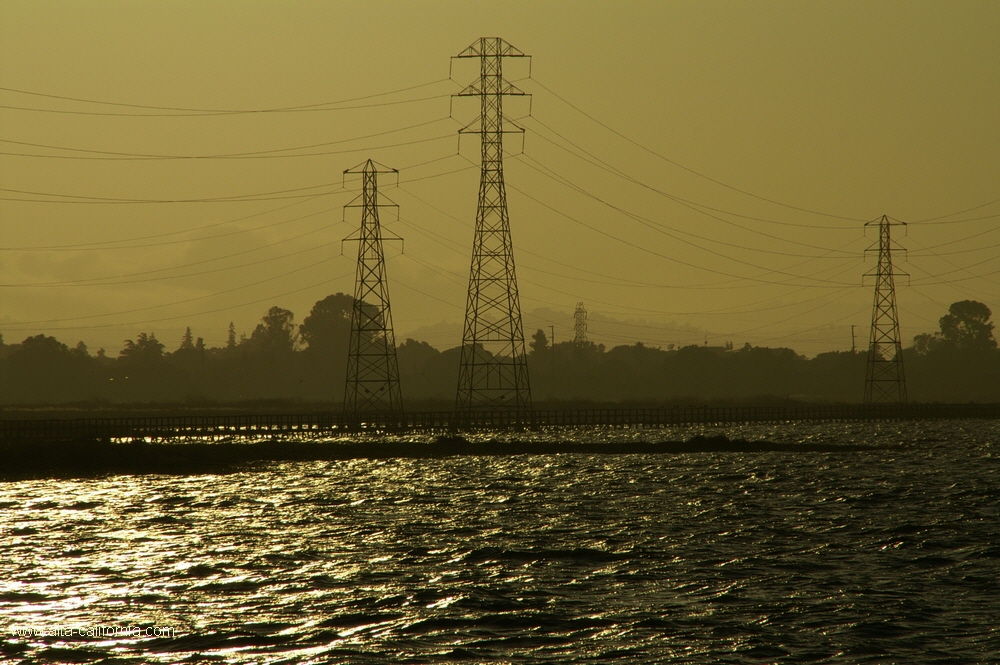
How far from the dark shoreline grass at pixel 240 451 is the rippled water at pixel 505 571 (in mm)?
7894

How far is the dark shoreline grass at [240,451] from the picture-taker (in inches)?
2279

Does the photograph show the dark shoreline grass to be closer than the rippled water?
No

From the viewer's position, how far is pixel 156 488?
48.6 metres

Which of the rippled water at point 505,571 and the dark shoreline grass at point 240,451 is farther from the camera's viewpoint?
the dark shoreline grass at point 240,451

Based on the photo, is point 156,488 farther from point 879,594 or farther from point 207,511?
point 879,594

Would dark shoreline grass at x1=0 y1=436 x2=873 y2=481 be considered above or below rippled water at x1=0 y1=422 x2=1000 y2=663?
above

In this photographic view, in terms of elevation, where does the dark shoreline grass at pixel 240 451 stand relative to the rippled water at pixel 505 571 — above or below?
above

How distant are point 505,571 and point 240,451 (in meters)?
44.0

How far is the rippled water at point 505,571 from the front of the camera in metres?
18.9

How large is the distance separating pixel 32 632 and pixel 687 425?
94.6m

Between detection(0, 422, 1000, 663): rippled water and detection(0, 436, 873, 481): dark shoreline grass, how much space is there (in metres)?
7.89

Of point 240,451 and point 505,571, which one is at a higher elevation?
point 240,451

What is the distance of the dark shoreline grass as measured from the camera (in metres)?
57.9

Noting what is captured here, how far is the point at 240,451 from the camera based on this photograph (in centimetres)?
6669
